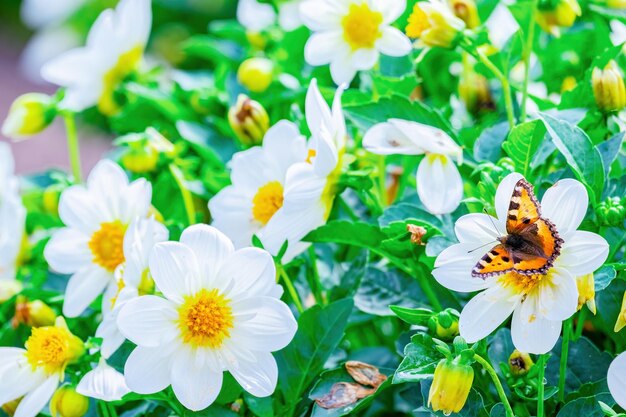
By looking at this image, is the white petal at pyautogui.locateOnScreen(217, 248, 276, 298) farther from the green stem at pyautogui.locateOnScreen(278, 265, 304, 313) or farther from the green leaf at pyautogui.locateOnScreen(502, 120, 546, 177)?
the green leaf at pyautogui.locateOnScreen(502, 120, 546, 177)

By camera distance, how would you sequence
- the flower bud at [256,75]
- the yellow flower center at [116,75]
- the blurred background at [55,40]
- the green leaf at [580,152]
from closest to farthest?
the green leaf at [580,152] < the flower bud at [256,75] < the yellow flower center at [116,75] < the blurred background at [55,40]

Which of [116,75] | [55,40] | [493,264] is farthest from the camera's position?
[55,40]

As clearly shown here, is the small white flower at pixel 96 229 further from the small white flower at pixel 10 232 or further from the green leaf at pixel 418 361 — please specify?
the green leaf at pixel 418 361

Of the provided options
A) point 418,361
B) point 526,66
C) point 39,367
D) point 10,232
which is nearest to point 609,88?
point 526,66

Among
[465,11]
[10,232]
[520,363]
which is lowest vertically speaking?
[10,232]

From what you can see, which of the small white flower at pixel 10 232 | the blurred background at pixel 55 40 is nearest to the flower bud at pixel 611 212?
the small white flower at pixel 10 232

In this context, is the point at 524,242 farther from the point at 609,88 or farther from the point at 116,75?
the point at 116,75

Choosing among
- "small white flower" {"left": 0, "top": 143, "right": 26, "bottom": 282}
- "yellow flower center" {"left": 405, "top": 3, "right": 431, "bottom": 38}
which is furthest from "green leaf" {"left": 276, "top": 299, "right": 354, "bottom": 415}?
"small white flower" {"left": 0, "top": 143, "right": 26, "bottom": 282}
